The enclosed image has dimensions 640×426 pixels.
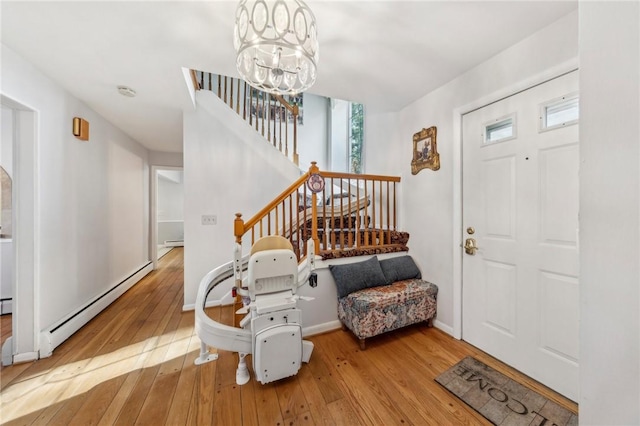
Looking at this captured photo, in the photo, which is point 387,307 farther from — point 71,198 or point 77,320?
point 71,198

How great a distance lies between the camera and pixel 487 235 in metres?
2.11

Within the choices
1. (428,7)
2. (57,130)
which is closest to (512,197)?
(428,7)

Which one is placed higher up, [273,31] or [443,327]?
[273,31]

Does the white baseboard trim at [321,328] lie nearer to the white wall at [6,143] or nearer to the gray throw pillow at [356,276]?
the gray throw pillow at [356,276]

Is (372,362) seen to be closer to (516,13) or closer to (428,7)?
(428,7)

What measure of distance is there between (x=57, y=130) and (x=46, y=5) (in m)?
1.27

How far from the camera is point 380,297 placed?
219 cm

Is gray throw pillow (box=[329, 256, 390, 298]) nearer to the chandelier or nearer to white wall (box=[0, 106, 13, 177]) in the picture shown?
the chandelier

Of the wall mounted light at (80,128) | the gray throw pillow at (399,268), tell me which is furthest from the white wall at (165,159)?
the gray throw pillow at (399,268)

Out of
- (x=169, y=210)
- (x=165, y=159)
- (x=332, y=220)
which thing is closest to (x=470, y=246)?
(x=332, y=220)

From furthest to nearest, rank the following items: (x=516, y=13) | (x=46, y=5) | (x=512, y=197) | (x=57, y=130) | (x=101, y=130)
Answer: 1. (x=101, y=130)
2. (x=57, y=130)
3. (x=512, y=197)
4. (x=516, y=13)
5. (x=46, y=5)

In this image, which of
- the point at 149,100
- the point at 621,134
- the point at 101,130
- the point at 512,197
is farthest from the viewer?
the point at 101,130

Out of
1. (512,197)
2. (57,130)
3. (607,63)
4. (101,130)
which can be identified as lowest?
(512,197)

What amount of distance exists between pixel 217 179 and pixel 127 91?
1.22 m
